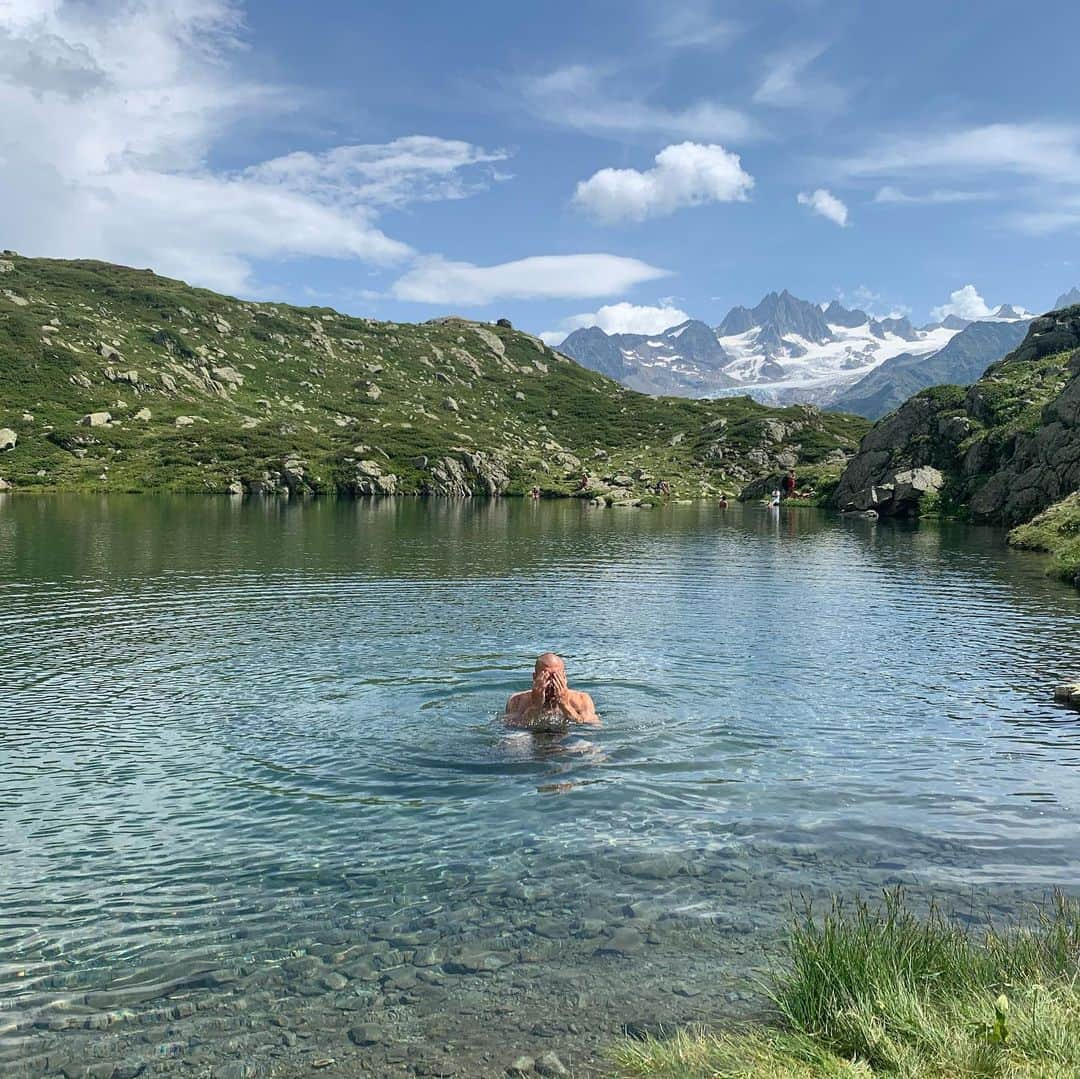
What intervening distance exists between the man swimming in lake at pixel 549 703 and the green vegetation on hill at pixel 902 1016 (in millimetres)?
11664

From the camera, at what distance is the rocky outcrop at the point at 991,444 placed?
101 metres

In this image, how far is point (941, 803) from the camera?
58.0 ft

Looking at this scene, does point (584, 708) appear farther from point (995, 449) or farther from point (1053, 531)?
point (995, 449)

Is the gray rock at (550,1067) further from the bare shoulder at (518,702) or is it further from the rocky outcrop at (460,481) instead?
the rocky outcrop at (460,481)

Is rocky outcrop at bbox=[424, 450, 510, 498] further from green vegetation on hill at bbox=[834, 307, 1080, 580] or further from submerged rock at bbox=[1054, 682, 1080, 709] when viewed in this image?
submerged rock at bbox=[1054, 682, 1080, 709]

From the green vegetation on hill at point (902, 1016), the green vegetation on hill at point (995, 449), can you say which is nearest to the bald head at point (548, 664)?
the green vegetation on hill at point (902, 1016)

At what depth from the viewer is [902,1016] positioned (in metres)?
9.12

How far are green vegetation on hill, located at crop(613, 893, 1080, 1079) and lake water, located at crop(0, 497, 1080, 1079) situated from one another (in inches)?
40.1

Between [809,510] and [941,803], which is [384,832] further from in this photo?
[809,510]

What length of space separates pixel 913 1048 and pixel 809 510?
485ft

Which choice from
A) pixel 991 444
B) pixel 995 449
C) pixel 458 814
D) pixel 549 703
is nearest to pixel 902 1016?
pixel 458 814

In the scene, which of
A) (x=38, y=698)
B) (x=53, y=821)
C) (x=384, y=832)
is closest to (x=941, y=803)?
(x=384, y=832)

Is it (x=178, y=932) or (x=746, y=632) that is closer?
(x=178, y=932)

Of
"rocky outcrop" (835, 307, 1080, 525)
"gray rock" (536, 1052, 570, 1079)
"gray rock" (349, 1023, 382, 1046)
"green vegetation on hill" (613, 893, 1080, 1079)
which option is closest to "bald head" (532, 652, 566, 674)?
"green vegetation on hill" (613, 893, 1080, 1079)
